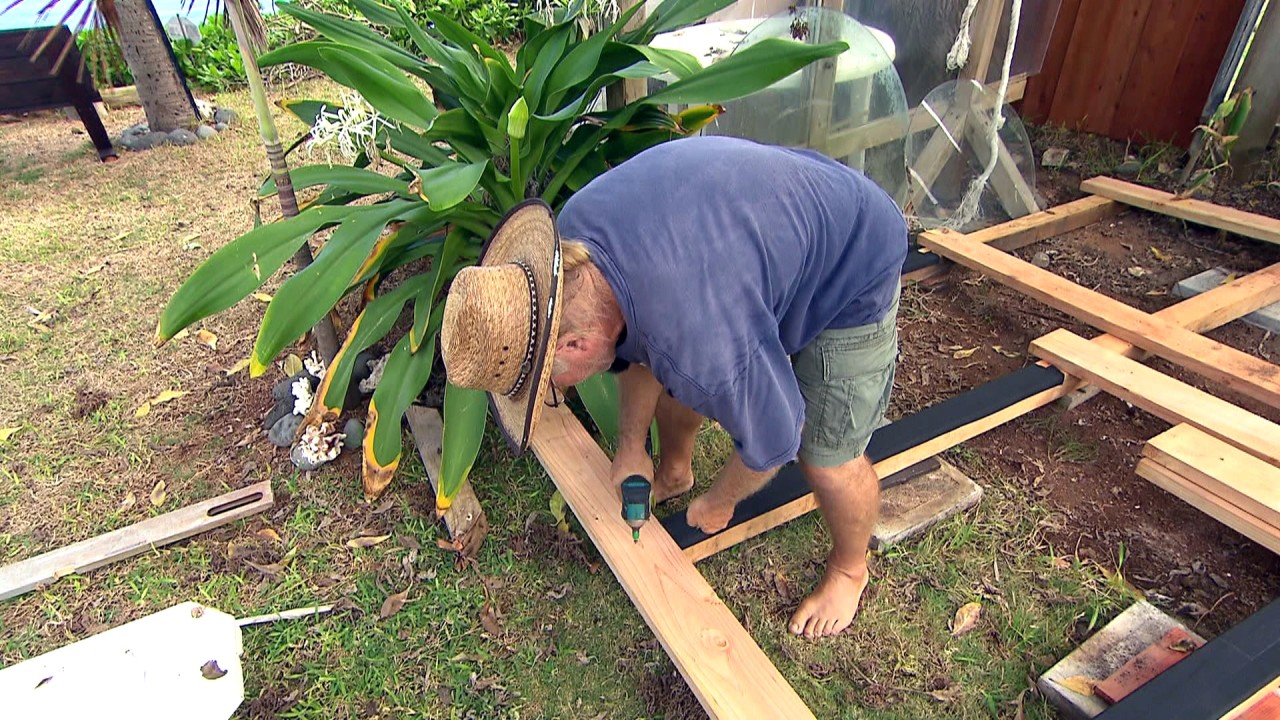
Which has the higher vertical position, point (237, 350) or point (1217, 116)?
point (1217, 116)

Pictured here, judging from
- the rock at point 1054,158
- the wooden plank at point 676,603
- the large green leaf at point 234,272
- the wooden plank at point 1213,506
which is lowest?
the wooden plank at point 676,603

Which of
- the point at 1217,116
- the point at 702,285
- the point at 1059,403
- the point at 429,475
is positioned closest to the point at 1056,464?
the point at 1059,403

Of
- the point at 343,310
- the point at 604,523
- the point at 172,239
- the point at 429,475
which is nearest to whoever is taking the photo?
the point at 604,523

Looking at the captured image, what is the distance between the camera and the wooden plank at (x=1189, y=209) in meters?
2.95

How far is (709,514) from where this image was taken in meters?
1.76

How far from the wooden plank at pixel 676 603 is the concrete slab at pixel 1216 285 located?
2554mm

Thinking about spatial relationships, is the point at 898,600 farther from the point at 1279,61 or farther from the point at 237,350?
the point at 1279,61

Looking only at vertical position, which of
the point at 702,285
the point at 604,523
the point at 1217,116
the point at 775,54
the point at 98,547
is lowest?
the point at 98,547

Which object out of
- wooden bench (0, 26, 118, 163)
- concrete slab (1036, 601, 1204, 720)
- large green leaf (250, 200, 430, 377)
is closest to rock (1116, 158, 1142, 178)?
concrete slab (1036, 601, 1204, 720)

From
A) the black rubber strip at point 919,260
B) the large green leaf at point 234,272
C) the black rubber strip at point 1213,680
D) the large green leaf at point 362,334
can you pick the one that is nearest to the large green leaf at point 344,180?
the large green leaf at point 234,272

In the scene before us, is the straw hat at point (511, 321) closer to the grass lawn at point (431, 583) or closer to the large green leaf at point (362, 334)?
the grass lawn at point (431, 583)

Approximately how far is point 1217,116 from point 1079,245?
83 centimetres

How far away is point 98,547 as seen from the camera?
77.6 inches

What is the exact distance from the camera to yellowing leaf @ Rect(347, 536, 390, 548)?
2023mm
